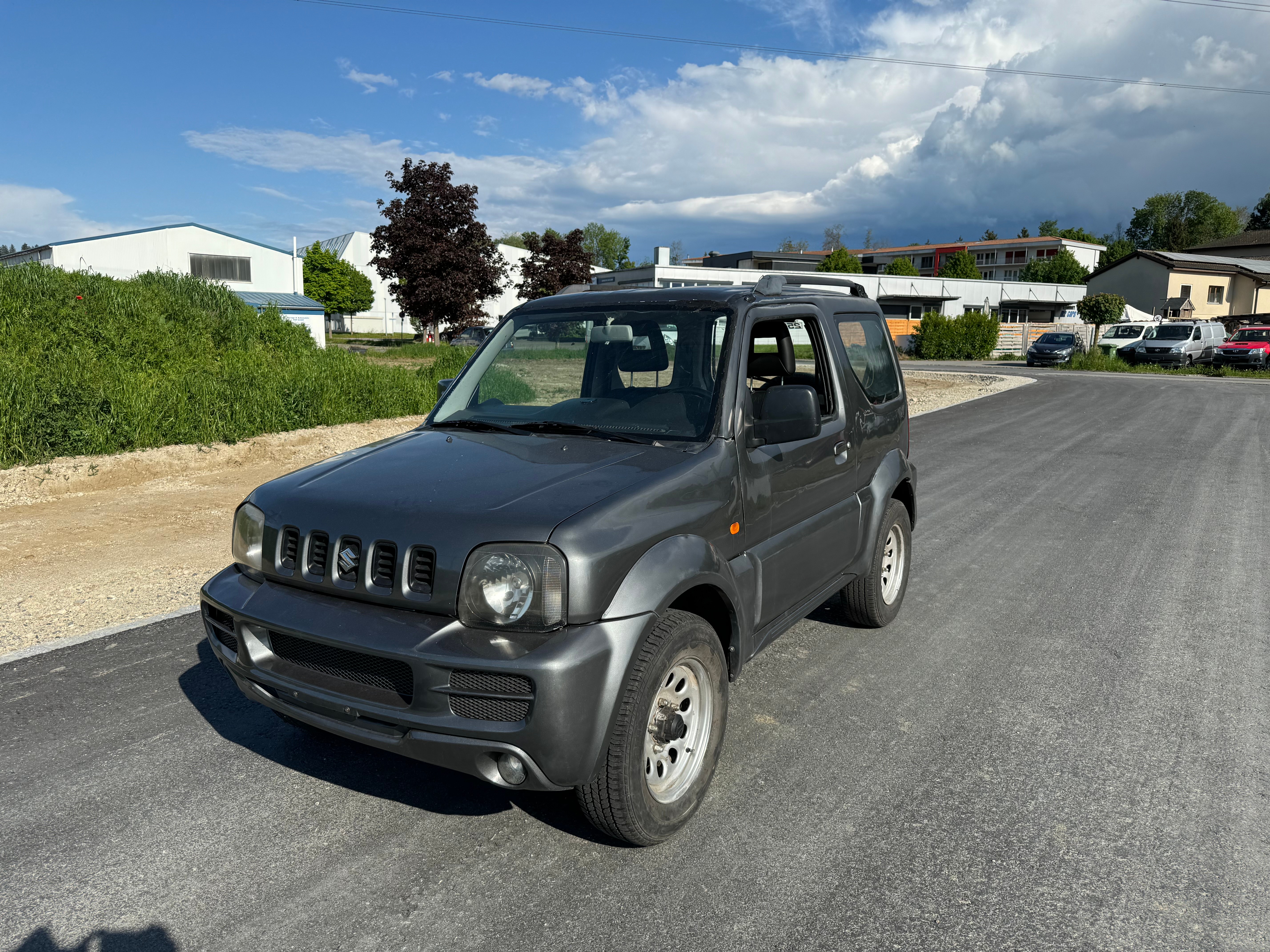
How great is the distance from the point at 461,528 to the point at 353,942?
127cm

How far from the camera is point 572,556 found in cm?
269

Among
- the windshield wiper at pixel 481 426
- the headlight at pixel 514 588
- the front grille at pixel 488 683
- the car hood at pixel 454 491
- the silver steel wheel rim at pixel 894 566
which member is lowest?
the silver steel wheel rim at pixel 894 566

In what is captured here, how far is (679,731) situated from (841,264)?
298 ft

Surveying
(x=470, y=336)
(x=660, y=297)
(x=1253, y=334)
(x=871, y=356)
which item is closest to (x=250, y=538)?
(x=660, y=297)

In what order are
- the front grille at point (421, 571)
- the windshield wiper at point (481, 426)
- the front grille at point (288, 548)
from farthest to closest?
the windshield wiper at point (481, 426)
the front grille at point (288, 548)
the front grille at point (421, 571)

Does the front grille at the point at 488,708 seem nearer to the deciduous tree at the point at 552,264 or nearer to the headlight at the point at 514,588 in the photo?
the headlight at the point at 514,588

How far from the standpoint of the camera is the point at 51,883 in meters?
2.88

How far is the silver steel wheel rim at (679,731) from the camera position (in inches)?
122

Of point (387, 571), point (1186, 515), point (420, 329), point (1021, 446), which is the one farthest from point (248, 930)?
point (420, 329)

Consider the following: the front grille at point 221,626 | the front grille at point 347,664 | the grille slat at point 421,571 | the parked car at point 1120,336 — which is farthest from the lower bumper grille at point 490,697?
the parked car at point 1120,336

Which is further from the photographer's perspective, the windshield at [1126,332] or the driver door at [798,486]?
the windshield at [1126,332]

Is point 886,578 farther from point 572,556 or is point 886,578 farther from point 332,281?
point 332,281

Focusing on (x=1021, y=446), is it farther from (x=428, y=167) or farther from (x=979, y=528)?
(x=428, y=167)

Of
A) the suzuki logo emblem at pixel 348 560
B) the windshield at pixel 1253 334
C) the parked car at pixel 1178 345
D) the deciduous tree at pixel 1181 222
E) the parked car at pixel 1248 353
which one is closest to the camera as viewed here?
the suzuki logo emblem at pixel 348 560
